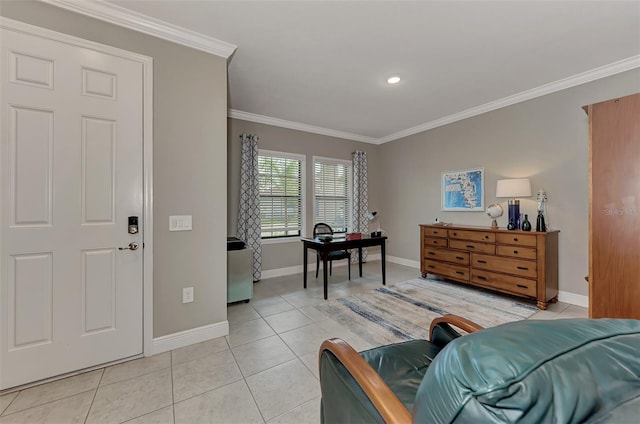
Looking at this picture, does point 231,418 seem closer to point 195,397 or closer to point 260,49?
point 195,397

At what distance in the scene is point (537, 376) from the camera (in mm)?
496

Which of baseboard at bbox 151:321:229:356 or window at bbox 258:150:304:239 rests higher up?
window at bbox 258:150:304:239

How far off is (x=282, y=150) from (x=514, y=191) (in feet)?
11.2

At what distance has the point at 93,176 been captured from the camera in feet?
6.17

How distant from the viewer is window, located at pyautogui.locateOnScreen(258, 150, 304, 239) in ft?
14.4

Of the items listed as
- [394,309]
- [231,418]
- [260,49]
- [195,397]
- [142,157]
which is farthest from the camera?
[394,309]

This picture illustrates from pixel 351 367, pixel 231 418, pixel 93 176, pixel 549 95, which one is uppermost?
pixel 549 95

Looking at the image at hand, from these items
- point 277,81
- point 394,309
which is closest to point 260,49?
point 277,81

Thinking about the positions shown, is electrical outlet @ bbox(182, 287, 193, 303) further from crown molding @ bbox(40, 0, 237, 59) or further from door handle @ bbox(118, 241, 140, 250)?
crown molding @ bbox(40, 0, 237, 59)

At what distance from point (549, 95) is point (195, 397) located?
4.71 meters

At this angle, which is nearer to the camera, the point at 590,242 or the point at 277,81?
the point at 590,242

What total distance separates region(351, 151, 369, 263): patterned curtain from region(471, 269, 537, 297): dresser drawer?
84.1 inches

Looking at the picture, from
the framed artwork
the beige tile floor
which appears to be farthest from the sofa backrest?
the framed artwork

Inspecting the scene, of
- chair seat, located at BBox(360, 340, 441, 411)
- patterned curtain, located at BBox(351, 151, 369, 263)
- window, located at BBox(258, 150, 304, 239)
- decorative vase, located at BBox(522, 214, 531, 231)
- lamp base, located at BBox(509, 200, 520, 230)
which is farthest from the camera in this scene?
patterned curtain, located at BBox(351, 151, 369, 263)
